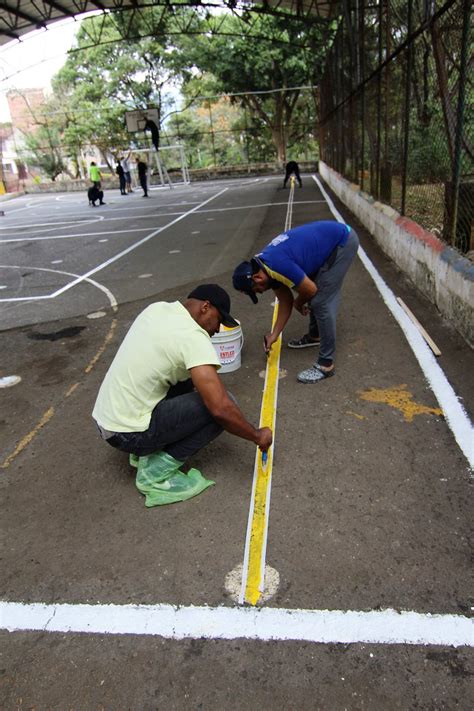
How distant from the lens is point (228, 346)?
4367 millimetres

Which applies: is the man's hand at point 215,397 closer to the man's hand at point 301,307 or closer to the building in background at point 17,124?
the man's hand at point 301,307

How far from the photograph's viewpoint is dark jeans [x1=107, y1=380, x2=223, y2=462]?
2941mm

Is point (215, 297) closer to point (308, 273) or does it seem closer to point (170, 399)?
point (170, 399)

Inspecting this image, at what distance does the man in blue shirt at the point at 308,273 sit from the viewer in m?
3.82

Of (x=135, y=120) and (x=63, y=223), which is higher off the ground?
(x=135, y=120)

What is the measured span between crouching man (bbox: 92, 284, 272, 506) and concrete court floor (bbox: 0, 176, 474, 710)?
220 mm

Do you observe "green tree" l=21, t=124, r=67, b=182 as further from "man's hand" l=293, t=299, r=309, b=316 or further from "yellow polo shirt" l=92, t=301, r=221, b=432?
"yellow polo shirt" l=92, t=301, r=221, b=432

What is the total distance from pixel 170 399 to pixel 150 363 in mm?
323

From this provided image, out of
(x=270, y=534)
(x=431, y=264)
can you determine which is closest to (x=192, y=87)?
(x=431, y=264)

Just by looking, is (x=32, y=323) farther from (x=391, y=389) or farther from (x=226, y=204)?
(x=226, y=204)

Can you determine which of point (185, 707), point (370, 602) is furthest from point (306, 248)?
point (185, 707)

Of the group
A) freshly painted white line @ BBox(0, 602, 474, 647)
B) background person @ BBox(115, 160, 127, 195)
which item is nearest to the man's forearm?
freshly painted white line @ BBox(0, 602, 474, 647)

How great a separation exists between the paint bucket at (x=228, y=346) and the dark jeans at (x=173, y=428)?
1.26 meters

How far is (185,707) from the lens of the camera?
6.27 ft
